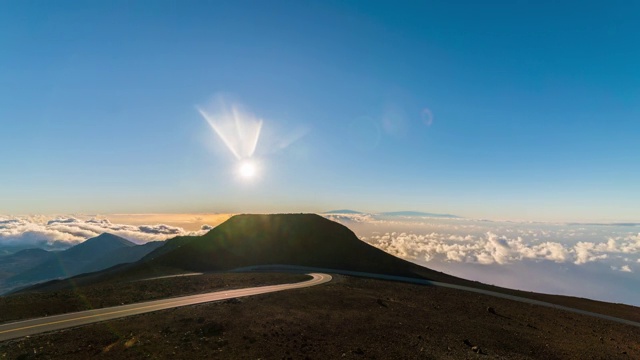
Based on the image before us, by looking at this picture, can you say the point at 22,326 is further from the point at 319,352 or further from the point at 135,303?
the point at 319,352

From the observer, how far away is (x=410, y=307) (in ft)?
113

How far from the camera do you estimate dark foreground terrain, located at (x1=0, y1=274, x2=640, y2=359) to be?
64.9ft

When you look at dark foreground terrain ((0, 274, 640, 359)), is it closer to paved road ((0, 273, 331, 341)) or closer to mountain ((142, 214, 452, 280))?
paved road ((0, 273, 331, 341))

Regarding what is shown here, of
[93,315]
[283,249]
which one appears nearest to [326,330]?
[93,315]

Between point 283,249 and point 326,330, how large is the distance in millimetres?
70446

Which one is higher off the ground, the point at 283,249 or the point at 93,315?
the point at 93,315

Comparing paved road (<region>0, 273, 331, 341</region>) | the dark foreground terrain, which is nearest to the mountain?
the dark foreground terrain

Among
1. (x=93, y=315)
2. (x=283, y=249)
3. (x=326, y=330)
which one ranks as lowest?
(x=283, y=249)

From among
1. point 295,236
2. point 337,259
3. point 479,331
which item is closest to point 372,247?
point 337,259

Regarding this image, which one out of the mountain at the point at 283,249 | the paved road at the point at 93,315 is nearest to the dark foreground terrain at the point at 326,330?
the paved road at the point at 93,315

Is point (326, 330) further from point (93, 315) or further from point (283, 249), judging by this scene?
point (283, 249)

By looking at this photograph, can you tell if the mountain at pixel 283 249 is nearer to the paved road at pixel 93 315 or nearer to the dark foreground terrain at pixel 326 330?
the dark foreground terrain at pixel 326 330

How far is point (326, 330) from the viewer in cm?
2472

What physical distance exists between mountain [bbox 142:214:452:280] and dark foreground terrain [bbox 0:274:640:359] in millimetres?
34618
